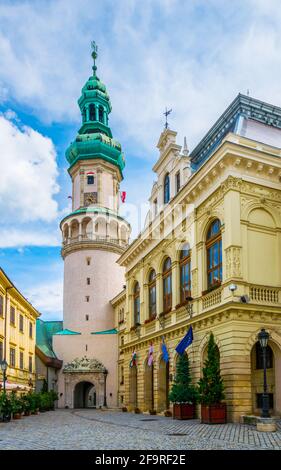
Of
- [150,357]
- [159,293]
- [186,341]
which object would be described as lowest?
[150,357]

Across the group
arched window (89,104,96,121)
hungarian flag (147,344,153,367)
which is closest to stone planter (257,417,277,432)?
hungarian flag (147,344,153,367)

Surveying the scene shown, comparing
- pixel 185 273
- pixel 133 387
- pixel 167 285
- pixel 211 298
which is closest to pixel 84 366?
pixel 133 387

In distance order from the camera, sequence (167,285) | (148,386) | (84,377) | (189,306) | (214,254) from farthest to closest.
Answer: (84,377) < (148,386) < (167,285) < (189,306) < (214,254)

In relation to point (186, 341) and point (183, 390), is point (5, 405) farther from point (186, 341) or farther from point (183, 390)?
point (186, 341)

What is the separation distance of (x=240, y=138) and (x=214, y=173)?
1.98 metres

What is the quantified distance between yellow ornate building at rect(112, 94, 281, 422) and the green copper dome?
2609 centimetres

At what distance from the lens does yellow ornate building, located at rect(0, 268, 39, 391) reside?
37469 millimetres

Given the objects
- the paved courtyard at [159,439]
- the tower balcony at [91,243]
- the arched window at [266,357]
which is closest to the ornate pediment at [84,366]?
the tower balcony at [91,243]

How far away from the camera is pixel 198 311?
1056 inches

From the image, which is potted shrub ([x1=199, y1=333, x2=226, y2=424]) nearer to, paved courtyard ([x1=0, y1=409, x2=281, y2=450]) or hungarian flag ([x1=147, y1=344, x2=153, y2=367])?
paved courtyard ([x1=0, y1=409, x2=281, y2=450])

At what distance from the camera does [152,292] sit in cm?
3653

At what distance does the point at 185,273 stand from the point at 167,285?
344cm
